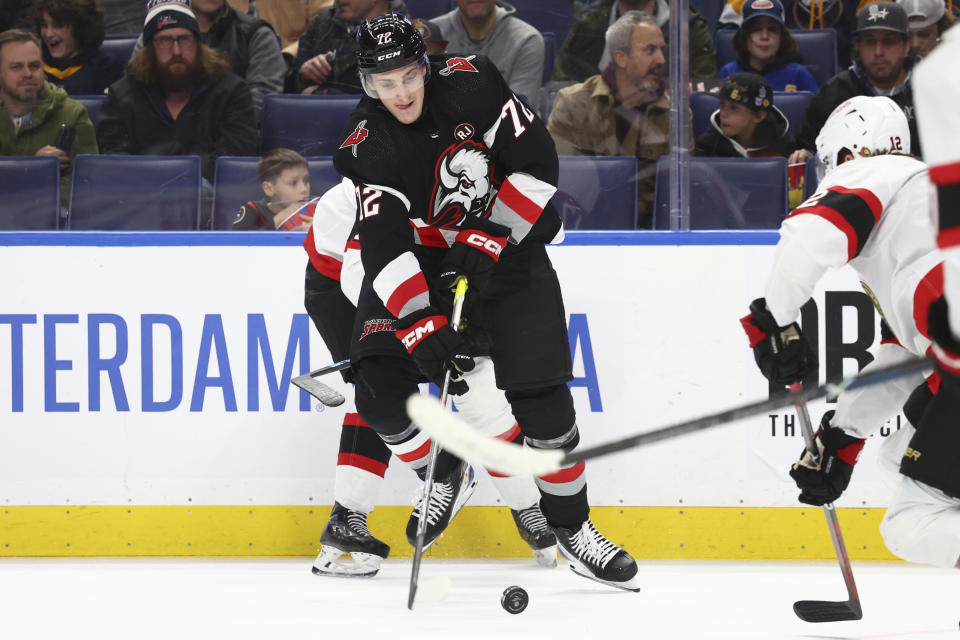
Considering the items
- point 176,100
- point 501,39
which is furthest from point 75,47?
point 501,39

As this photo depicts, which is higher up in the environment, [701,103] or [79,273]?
[701,103]

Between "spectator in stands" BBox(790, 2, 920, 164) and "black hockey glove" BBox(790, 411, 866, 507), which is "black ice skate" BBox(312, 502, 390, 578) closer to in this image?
"black hockey glove" BBox(790, 411, 866, 507)

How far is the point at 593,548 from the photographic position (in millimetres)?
2924

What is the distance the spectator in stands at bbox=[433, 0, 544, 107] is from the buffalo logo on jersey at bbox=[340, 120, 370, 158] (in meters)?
0.92

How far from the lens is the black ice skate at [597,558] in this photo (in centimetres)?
291

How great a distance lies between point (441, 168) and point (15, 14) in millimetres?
2107

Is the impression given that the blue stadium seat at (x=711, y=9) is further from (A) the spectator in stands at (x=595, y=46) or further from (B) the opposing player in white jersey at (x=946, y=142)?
(B) the opposing player in white jersey at (x=946, y=142)

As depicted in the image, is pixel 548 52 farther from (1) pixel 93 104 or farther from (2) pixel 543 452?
(2) pixel 543 452

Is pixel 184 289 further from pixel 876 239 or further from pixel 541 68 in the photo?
pixel 876 239

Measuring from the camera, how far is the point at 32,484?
11.3ft

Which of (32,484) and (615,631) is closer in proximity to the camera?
(615,631)

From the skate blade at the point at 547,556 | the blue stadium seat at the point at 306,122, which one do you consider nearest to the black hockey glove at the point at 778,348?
the skate blade at the point at 547,556

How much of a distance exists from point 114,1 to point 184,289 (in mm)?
1305

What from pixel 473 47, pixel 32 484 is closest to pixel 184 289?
pixel 32 484
